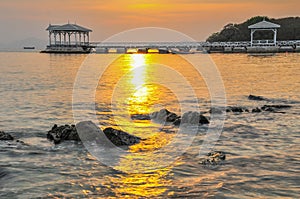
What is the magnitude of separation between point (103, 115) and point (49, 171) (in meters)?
8.71

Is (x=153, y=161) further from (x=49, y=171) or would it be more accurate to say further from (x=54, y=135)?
(x=54, y=135)

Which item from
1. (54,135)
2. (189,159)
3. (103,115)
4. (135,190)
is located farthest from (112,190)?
(103,115)

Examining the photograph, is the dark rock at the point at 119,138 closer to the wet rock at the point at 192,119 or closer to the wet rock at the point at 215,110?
the wet rock at the point at 192,119

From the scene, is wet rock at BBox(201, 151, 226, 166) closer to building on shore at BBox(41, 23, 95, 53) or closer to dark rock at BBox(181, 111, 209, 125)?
dark rock at BBox(181, 111, 209, 125)

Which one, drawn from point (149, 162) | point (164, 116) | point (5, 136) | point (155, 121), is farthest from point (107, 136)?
point (164, 116)

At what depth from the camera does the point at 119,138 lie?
12.0 metres

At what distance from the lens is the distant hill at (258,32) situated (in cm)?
13225

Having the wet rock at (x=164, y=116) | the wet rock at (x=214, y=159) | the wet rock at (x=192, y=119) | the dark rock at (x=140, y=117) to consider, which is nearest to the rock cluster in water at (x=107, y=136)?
the wet rock at (x=214, y=159)

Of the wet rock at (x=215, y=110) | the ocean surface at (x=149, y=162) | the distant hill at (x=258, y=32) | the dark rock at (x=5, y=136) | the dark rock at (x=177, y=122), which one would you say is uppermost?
the distant hill at (x=258, y=32)

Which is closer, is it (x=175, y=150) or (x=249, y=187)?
(x=249, y=187)

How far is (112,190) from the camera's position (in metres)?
8.12

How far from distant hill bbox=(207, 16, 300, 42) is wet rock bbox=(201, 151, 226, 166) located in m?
127

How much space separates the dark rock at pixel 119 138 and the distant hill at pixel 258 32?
127034mm

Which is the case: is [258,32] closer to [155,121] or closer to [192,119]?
[155,121]
